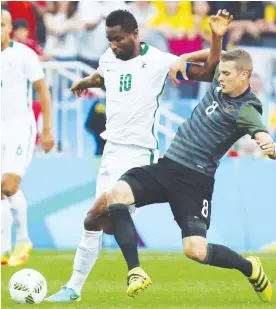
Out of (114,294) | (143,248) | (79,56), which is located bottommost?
(143,248)

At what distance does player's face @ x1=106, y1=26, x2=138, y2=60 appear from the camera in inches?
356

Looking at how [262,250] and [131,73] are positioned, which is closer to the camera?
[131,73]

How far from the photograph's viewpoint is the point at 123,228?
325 inches

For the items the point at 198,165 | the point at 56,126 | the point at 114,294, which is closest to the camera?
the point at 198,165

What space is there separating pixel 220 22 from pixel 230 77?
1.51 feet

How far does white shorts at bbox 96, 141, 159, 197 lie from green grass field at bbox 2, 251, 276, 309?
0.96 metres

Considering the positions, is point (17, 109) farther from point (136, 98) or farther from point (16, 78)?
point (136, 98)

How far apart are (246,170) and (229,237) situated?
0.92 m

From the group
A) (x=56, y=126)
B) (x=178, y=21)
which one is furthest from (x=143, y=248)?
(x=178, y=21)

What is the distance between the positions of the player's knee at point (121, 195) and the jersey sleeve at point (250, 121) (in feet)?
3.22

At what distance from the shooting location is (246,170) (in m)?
14.2

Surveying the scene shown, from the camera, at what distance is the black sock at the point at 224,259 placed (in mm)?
8414

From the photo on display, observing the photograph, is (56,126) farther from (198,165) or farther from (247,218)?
(198,165)

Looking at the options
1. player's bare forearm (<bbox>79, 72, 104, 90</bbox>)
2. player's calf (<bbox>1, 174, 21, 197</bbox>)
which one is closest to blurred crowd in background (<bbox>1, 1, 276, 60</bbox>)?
player's calf (<bbox>1, 174, 21, 197</bbox>)
